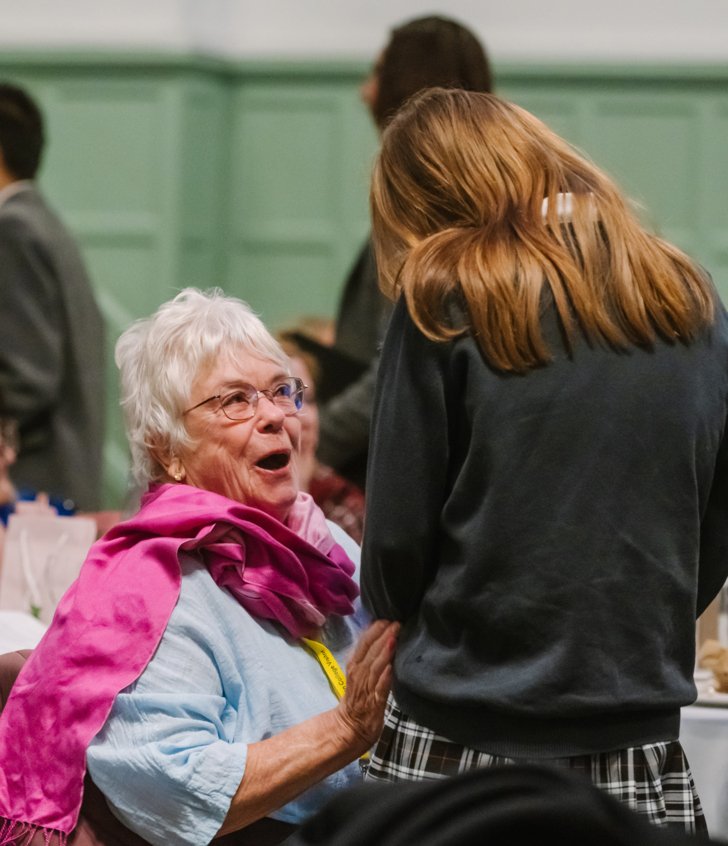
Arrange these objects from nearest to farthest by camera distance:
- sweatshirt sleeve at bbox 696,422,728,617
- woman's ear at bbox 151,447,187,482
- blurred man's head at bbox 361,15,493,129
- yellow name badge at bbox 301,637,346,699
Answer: sweatshirt sleeve at bbox 696,422,728,617
yellow name badge at bbox 301,637,346,699
woman's ear at bbox 151,447,187,482
blurred man's head at bbox 361,15,493,129

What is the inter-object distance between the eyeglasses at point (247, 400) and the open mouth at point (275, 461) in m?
0.06

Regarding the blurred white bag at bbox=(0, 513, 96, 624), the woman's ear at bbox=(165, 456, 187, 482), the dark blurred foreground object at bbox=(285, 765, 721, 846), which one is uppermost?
the dark blurred foreground object at bbox=(285, 765, 721, 846)

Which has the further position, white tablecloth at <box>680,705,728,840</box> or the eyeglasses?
white tablecloth at <box>680,705,728,840</box>

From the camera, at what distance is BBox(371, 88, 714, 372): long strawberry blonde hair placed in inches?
66.9

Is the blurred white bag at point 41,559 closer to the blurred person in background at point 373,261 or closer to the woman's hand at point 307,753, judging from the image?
the blurred person in background at point 373,261

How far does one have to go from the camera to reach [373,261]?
11.0 feet

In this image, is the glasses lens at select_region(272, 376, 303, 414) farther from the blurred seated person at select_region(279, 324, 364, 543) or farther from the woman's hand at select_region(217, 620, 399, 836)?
the blurred seated person at select_region(279, 324, 364, 543)

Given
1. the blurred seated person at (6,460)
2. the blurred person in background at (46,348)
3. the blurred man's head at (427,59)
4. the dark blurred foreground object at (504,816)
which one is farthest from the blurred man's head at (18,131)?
the dark blurred foreground object at (504,816)

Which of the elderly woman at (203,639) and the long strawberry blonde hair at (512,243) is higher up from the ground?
the long strawberry blonde hair at (512,243)

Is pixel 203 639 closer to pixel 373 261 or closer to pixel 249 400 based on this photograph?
pixel 249 400

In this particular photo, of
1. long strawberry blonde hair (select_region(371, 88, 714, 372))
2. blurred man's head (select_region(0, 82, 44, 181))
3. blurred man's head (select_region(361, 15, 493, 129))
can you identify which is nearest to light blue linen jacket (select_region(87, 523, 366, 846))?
long strawberry blonde hair (select_region(371, 88, 714, 372))

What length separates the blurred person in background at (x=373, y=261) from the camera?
133 inches

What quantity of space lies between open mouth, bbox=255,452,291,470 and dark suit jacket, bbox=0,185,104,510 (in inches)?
80.8

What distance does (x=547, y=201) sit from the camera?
1.77 meters
